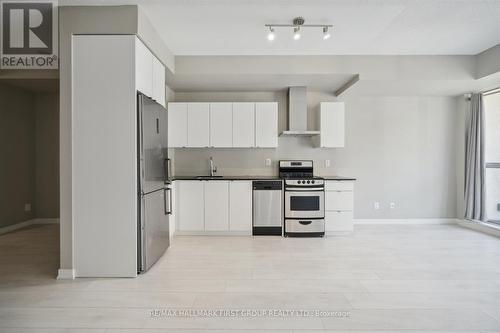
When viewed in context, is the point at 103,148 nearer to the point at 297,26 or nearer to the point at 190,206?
the point at 190,206

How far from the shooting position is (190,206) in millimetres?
4668

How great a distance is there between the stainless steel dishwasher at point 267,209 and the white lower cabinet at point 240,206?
8 centimetres

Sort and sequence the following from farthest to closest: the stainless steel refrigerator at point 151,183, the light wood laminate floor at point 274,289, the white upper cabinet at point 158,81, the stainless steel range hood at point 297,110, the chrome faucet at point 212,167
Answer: the chrome faucet at point 212,167
the stainless steel range hood at point 297,110
the white upper cabinet at point 158,81
the stainless steel refrigerator at point 151,183
the light wood laminate floor at point 274,289

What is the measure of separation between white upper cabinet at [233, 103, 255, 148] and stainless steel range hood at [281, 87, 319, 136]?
57cm

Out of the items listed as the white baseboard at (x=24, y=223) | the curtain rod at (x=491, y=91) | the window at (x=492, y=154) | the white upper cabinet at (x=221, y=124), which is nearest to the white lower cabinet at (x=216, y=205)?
the white upper cabinet at (x=221, y=124)

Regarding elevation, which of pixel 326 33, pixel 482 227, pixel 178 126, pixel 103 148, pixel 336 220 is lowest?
pixel 482 227

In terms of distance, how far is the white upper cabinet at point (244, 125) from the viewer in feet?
16.1

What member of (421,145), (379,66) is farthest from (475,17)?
(421,145)

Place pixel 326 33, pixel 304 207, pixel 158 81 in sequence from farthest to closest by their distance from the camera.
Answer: pixel 304 207 → pixel 158 81 → pixel 326 33

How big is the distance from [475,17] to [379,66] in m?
1.26

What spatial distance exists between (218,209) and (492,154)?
4658 millimetres

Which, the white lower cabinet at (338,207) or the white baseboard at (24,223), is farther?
the white baseboard at (24,223)

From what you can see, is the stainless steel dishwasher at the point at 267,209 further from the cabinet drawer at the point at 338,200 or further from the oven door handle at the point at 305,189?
the cabinet drawer at the point at 338,200

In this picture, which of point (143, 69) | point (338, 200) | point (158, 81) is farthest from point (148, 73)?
point (338, 200)
